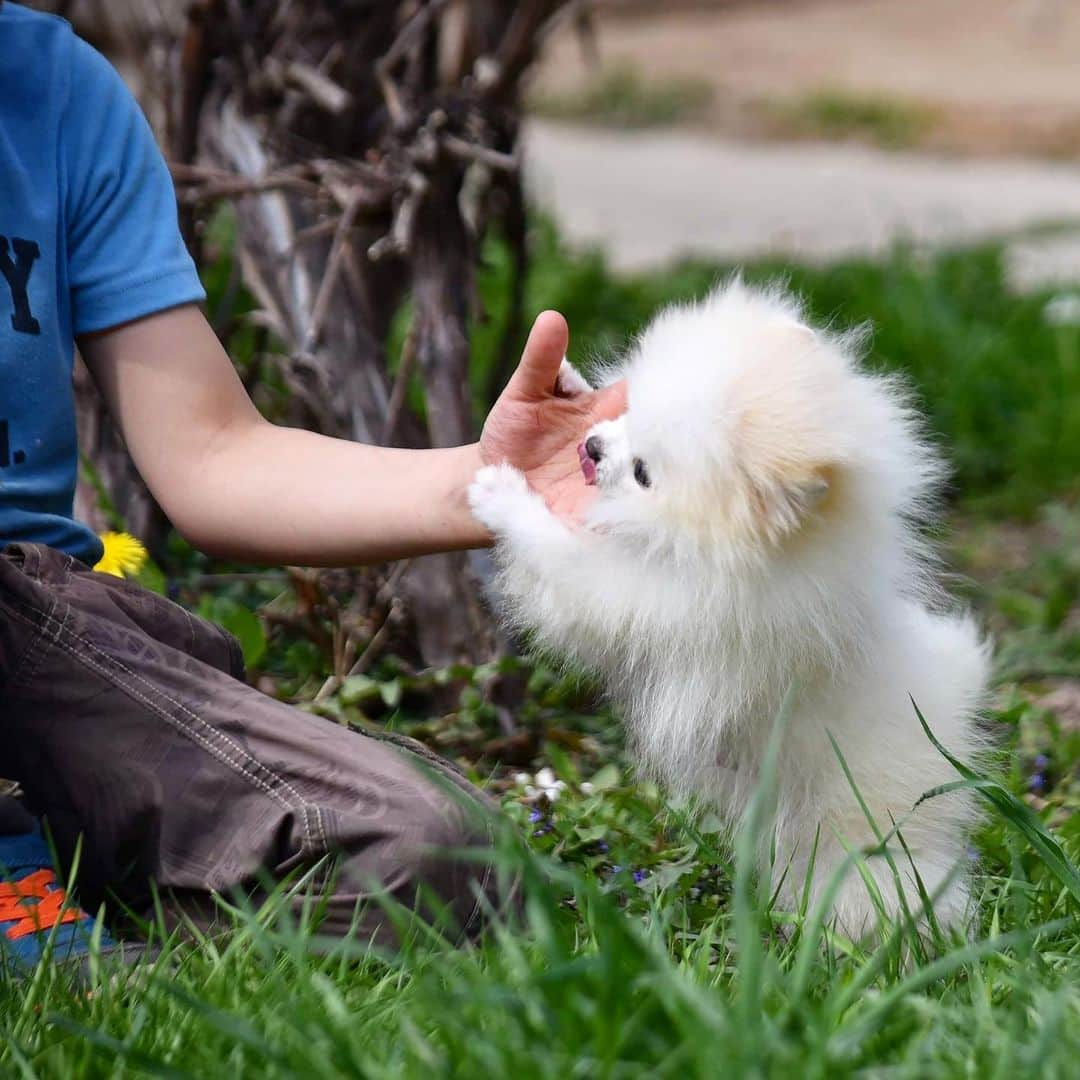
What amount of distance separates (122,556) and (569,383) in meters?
0.89

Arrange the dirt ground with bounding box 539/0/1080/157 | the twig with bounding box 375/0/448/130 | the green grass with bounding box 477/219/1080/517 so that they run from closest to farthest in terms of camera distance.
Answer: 1. the twig with bounding box 375/0/448/130
2. the green grass with bounding box 477/219/1080/517
3. the dirt ground with bounding box 539/0/1080/157

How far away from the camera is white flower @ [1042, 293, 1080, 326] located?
16.8ft

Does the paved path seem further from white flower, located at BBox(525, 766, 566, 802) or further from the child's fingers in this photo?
the child's fingers

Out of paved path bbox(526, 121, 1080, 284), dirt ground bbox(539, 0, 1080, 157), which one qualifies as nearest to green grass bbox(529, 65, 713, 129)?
dirt ground bbox(539, 0, 1080, 157)

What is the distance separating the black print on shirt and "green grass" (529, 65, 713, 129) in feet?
32.5

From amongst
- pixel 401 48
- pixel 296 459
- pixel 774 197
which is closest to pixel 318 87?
pixel 401 48

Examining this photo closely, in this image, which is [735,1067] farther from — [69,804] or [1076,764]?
[1076,764]

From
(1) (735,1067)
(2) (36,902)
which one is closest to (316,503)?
(2) (36,902)

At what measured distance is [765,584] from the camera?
207cm

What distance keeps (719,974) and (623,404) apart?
2.71 feet

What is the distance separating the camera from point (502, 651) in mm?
2992

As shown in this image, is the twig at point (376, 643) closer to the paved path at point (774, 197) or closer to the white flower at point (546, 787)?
the white flower at point (546, 787)

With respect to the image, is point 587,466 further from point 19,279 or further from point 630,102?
point 630,102

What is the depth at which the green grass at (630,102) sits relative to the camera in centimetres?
1189
